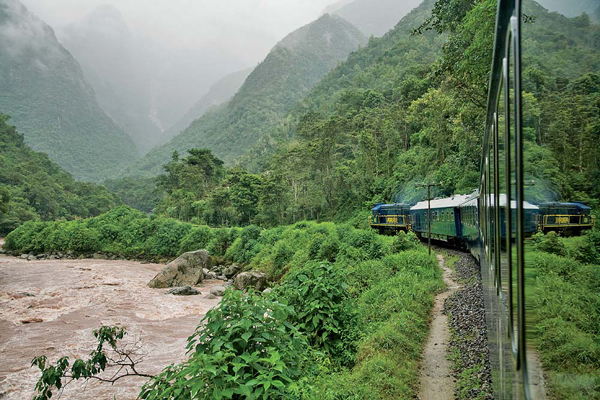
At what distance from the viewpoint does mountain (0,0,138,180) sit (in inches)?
4233

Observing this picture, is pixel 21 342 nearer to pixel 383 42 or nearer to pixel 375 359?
pixel 375 359

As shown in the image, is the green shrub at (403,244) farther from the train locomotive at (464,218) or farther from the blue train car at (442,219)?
the train locomotive at (464,218)

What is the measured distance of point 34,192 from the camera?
46812 mm

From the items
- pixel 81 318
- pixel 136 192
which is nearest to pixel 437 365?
pixel 81 318

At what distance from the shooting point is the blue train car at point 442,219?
15953 mm

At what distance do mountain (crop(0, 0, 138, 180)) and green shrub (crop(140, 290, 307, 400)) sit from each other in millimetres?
112568

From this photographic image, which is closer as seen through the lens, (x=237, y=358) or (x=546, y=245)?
(x=546, y=245)

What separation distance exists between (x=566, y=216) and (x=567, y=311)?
1.05ft

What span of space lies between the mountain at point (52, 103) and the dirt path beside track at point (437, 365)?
364 ft

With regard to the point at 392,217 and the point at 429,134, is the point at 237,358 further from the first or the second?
the point at 429,134

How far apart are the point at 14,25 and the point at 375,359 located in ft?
522

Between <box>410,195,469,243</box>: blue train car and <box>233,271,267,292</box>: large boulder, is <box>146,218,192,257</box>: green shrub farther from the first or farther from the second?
<box>410,195,469,243</box>: blue train car

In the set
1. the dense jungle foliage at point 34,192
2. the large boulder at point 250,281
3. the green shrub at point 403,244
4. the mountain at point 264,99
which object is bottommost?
the large boulder at point 250,281

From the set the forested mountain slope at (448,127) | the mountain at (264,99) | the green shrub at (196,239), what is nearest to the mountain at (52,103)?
the mountain at (264,99)
